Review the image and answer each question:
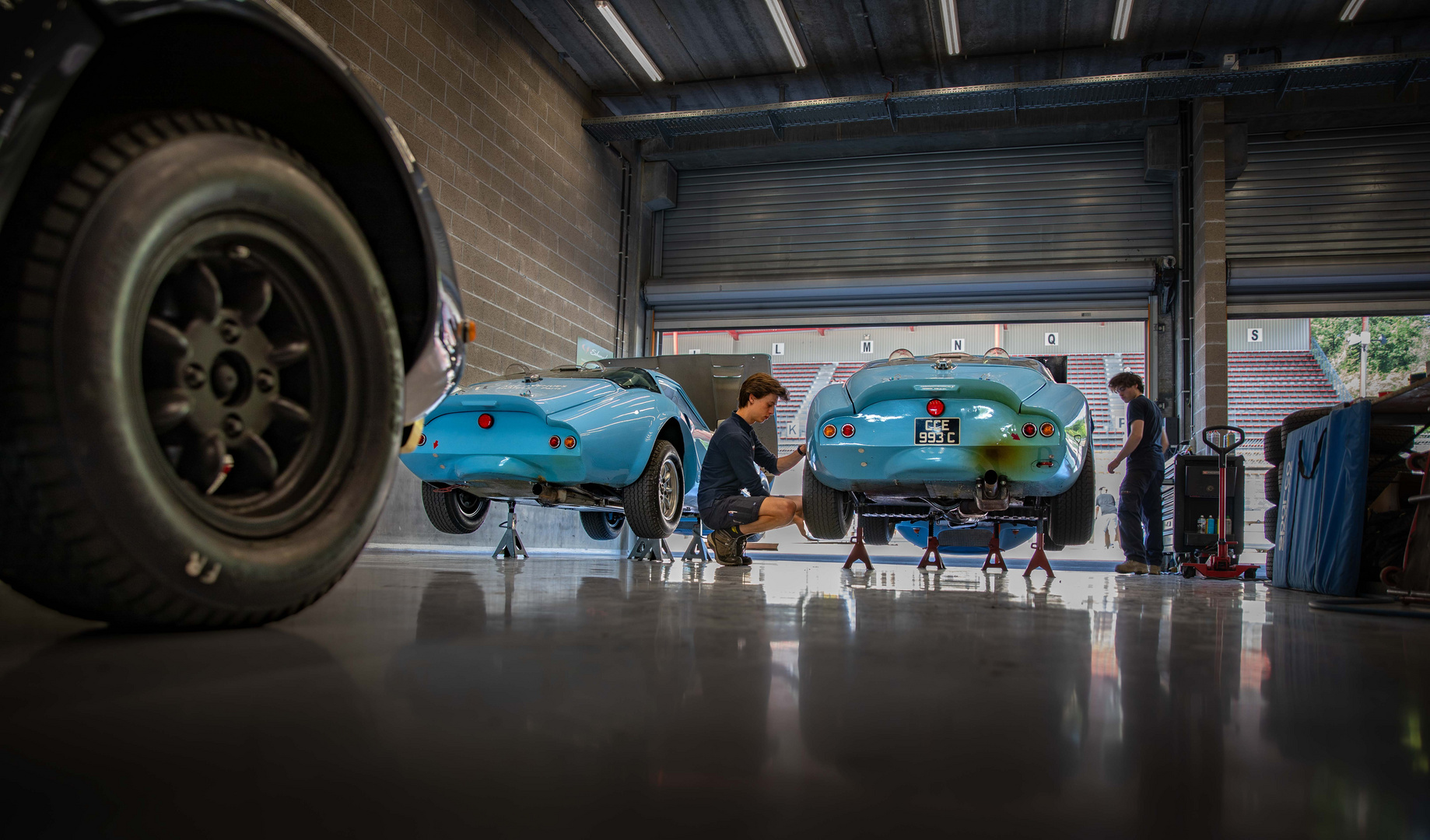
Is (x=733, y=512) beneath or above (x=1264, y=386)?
beneath

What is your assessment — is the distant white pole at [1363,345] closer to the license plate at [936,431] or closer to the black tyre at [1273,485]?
the black tyre at [1273,485]

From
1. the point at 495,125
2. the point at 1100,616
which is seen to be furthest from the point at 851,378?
the point at 495,125

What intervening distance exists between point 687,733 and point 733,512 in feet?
14.0

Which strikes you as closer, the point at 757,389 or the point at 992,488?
the point at 992,488

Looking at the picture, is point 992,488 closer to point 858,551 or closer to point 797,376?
point 858,551

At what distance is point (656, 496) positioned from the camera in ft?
18.1

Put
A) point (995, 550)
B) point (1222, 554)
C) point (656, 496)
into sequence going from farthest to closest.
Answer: point (1222, 554) < point (995, 550) < point (656, 496)

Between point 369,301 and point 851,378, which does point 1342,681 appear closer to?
point 369,301

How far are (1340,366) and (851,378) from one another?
11213 mm

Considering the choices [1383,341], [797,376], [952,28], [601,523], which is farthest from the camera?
[797,376]

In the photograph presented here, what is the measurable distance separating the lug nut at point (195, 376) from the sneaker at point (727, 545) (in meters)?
3.99

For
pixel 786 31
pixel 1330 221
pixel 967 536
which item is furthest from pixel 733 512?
pixel 1330 221

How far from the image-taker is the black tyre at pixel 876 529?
6668 mm

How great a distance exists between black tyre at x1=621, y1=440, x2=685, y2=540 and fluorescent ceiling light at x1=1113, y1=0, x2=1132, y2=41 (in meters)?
7.98
